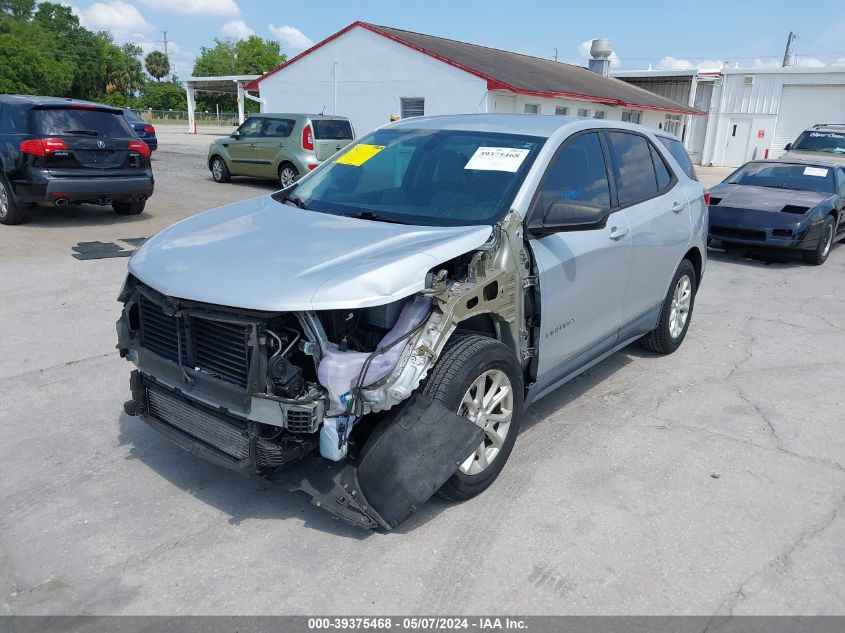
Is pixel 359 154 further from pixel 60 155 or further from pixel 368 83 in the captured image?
pixel 368 83

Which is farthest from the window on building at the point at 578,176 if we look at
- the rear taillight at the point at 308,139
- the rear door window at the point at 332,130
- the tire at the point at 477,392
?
the rear door window at the point at 332,130

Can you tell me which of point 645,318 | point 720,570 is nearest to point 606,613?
point 720,570

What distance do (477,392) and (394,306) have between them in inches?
24.3

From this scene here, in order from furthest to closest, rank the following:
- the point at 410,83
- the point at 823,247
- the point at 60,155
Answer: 1. the point at 410,83
2. the point at 823,247
3. the point at 60,155

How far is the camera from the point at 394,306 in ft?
10.8

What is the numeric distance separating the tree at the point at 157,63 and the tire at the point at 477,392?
10856cm

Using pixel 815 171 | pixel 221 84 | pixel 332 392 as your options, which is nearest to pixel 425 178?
pixel 332 392

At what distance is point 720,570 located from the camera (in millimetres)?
3111

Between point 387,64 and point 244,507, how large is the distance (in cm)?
1969

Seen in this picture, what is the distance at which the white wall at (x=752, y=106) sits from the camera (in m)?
32.4

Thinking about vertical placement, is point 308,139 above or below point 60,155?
above

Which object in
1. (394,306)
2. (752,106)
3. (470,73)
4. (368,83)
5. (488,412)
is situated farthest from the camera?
(752,106)

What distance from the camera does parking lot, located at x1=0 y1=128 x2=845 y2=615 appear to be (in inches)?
115

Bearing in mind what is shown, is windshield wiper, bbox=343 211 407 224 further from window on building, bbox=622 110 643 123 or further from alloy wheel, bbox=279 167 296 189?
window on building, bbox=622 110 643 123
